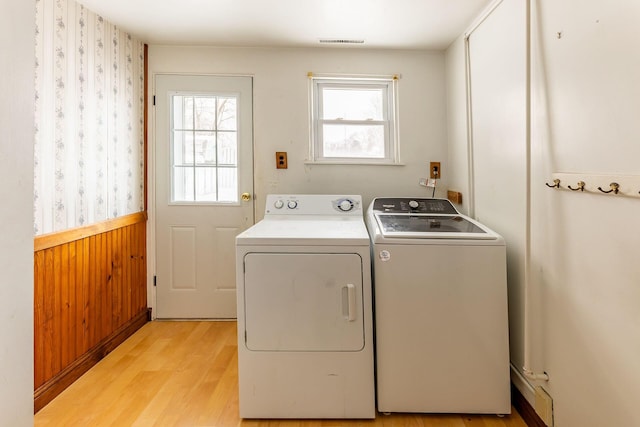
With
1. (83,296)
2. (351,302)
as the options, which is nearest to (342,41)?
(351,302)

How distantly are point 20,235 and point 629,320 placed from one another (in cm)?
178

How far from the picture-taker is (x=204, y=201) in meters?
2.73

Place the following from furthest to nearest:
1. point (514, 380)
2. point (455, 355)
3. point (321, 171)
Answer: point (321, 171)
point (514, 380)
point (455, 355)

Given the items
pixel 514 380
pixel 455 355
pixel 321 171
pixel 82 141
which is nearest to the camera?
pixel 455 355

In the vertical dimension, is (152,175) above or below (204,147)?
below

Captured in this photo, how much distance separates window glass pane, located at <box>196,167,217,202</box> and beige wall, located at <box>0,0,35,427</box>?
1.82 metres

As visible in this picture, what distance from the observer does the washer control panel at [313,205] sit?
7.91 feet

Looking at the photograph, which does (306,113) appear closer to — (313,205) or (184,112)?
(313,205)

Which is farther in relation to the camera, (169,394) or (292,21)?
(292,21)

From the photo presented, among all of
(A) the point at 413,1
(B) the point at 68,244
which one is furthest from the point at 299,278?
(A) the point at 413,1

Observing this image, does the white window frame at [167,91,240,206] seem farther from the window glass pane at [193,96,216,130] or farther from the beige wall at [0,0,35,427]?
the beige wall at [0,0,35,427]

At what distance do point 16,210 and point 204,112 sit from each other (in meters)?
2.04

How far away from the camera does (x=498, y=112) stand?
1.86 m

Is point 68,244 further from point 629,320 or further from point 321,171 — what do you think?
point 629,320
